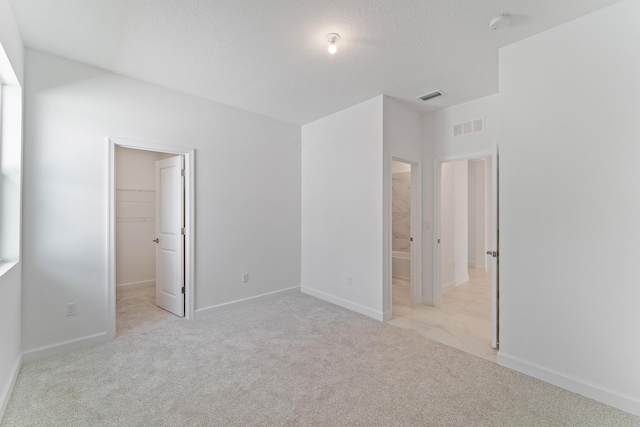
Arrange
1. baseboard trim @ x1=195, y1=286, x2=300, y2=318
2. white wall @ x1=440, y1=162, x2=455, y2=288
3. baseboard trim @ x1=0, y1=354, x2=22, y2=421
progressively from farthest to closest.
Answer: white wall @ x1=440, y1=162, x2=455, y2=288
baseboard trim @ x1=195, y1=286, x2=300, y2=318
baseboard trim @ x1=0, y1=354, x2=22, y2=421

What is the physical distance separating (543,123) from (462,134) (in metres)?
1.50

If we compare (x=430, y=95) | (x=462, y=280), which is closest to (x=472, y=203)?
(x=462, y=280)

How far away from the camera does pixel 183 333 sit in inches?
123

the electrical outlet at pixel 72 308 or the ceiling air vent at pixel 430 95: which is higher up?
the ceiling air vent at pixel 430 95

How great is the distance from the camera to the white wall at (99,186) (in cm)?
257

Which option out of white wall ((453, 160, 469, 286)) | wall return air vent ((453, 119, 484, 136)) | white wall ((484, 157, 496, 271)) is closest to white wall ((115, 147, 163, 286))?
wall return air vent ((453, 119, 484, 136))

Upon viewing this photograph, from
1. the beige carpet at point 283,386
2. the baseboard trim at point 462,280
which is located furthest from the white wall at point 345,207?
the baseboard trim at point 462,280

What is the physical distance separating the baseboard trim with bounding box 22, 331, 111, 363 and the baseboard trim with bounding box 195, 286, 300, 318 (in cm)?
98

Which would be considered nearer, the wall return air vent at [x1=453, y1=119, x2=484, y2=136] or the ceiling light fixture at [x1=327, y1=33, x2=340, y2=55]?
the ceiling light fixture at [x1=327, y1=33, x2=340, y2=55]

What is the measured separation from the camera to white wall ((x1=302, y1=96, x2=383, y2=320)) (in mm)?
3611

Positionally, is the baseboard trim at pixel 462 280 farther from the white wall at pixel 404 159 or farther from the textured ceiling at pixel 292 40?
the textured ceiling at pixel 292 40

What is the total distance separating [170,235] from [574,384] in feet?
14.3

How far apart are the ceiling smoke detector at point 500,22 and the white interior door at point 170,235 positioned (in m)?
3.48

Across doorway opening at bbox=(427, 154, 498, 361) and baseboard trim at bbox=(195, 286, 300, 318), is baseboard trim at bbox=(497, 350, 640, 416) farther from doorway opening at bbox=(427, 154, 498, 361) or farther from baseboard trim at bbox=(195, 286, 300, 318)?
baseboard trim at bbox=(195, 286, 300, 318)
